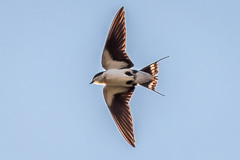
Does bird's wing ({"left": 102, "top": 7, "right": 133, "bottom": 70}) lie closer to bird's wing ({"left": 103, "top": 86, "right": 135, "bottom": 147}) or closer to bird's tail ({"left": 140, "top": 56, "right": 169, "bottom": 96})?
bird's tail ({"left": 140, "top": 56, "right": 169, "bottom": 96})

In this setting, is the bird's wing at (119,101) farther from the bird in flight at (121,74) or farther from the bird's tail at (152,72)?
the bird's tail at (152,72)

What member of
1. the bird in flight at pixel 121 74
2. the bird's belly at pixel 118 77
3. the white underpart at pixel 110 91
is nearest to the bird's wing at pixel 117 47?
the bird in flight at pixel 121 74

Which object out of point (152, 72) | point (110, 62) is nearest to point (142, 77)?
point (152, 72)

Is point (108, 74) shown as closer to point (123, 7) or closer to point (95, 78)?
point (95, 78)

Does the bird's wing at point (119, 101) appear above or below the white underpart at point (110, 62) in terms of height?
below

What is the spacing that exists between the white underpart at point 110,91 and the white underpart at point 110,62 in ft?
0.92

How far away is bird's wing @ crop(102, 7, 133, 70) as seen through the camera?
8320mm

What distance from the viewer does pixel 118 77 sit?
325 inches

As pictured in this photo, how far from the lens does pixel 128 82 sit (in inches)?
328

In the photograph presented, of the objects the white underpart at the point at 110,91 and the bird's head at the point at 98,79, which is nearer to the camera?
the bird's head at the point at 98,79

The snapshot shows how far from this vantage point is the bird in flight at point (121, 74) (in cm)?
829

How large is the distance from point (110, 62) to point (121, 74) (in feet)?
0.82

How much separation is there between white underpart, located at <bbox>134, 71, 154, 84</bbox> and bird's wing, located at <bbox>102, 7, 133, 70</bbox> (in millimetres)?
186

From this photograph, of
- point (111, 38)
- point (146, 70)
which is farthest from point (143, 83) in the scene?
point (111, 38)
